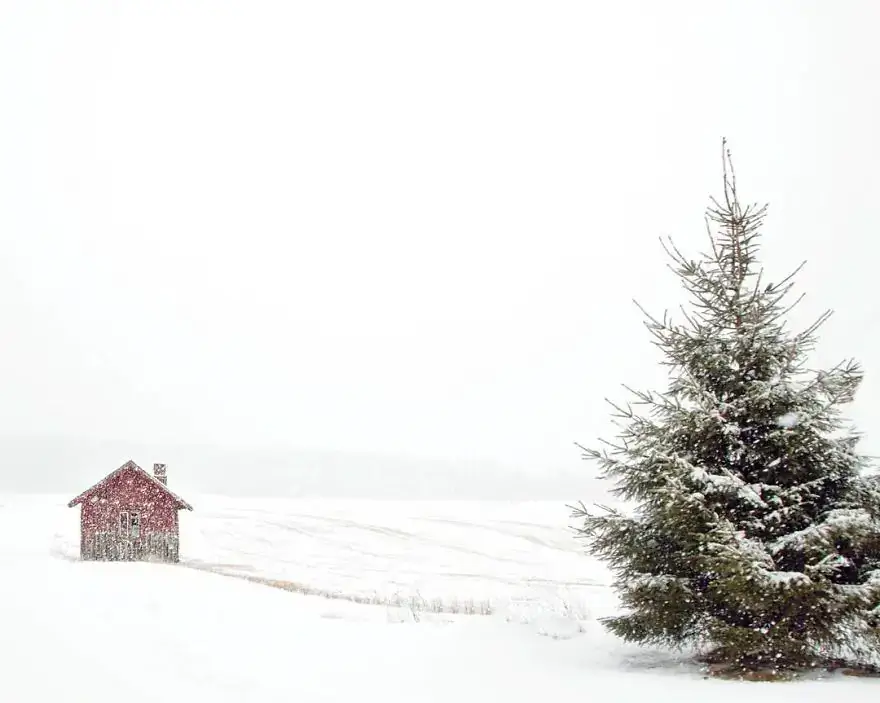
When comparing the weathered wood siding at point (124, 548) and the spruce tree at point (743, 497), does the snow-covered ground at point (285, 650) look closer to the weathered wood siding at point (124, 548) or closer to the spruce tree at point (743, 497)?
the spruce tree at point (743, 497)

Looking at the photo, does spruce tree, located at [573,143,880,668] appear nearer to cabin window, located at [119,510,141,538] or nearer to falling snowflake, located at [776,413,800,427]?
falling snowflake, located at [776,413,800,427]

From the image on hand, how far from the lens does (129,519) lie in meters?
33.7

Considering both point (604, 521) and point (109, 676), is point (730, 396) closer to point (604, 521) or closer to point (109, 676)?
point (604, 521)

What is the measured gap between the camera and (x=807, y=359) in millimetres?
10859

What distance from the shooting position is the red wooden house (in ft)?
109

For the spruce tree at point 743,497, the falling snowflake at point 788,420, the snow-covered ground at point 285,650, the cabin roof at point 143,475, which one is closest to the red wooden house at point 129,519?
the cabin roof at point 143,475

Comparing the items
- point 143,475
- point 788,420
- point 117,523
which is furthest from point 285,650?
point 143,475

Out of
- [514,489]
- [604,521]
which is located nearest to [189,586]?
[604,521]

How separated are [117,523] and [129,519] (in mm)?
532

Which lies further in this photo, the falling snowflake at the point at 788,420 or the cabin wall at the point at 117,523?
the cabin wall at the point at 117,523

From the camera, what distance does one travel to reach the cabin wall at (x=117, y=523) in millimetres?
33312

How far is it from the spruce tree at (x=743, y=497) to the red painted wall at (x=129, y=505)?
91.5 ft

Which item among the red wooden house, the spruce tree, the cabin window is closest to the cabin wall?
the red wooden house

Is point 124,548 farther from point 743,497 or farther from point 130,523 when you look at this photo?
point 743,497
